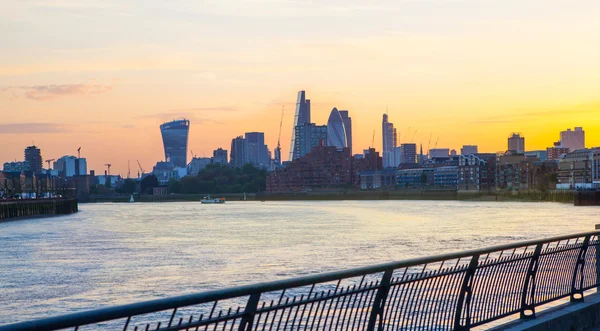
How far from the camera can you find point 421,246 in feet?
197

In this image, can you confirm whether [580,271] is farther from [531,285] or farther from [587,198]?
[587,198]

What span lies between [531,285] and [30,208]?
167m

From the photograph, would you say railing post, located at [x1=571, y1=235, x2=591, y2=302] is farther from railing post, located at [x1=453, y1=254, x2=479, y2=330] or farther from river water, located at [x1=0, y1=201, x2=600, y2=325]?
→ river water, located at [x1=0, y1=201, x2=600, y2=325]

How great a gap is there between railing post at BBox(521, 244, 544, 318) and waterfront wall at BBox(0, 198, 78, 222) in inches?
5492

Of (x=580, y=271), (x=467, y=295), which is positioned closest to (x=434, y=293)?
(x=467, y=295)

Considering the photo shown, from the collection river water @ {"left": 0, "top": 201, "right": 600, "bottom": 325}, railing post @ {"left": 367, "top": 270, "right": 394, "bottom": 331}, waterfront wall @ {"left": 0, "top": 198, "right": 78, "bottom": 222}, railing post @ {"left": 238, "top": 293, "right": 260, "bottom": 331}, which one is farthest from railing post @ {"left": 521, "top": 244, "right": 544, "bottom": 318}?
waterfront wall @ {"left": 0, "top": 198, "right": 78, "bottom": 222}

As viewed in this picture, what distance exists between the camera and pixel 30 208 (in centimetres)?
17175

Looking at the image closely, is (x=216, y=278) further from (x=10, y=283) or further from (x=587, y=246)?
(x=587, y=246)

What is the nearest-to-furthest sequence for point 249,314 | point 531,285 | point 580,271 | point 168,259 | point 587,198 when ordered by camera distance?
point 249,314 < point 531,285 < point 580,271 < point 168,259 < point 587,198

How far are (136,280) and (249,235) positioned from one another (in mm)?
41177

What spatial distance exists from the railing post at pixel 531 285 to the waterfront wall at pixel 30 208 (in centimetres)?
13949

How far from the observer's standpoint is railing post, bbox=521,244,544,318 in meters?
13.8

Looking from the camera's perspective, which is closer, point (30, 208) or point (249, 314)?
point (249, 314)

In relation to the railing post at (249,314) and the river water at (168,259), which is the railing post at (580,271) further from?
the river water at (168,259)
